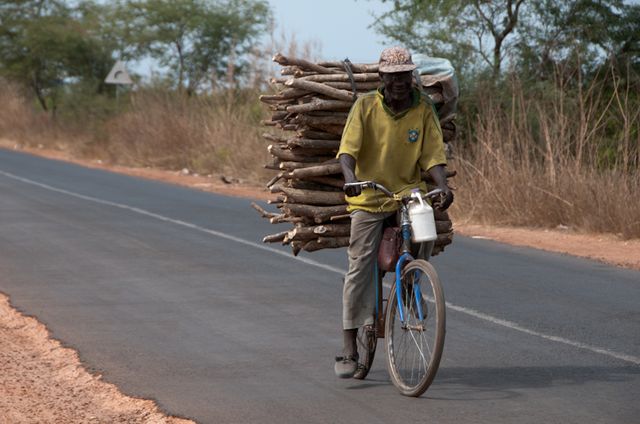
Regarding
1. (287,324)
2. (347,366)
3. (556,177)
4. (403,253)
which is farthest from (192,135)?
(403,253)

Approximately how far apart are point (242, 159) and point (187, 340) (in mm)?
19617

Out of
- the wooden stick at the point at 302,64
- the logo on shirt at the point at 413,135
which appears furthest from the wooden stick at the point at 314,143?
the logo on shirt at the point at 413,135

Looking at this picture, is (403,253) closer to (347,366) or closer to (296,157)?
(347,366)

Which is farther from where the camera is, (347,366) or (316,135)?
(316,135)

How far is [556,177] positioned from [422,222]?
11476mm

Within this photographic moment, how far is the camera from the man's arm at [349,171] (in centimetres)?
695

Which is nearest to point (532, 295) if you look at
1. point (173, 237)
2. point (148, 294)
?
point (148, 294)

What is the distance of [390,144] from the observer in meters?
7.16

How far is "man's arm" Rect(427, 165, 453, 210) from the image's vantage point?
705 cm

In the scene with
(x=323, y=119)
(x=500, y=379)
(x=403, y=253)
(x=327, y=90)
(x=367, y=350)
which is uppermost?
(x=327, y=90)

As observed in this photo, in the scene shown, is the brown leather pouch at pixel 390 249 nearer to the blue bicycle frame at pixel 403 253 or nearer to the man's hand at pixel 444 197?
the blue bicycle frame at pixel 403 253

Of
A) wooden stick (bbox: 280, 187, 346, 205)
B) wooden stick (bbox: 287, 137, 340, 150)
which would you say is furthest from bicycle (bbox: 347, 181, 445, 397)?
wooden stick (bbox: 287, 137, 340, 150)

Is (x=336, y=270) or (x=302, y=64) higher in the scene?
(x=302, y=64)

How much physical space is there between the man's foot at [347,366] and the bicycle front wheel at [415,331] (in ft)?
0.86
